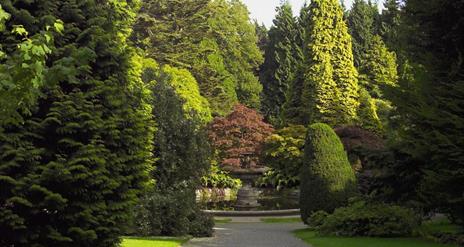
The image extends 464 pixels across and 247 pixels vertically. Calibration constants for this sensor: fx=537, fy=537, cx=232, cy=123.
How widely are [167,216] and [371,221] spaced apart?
5.65 m

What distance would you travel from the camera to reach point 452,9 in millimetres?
11305

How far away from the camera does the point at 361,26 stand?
49.8 meters

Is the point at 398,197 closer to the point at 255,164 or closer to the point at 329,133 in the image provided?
the point at 329,133

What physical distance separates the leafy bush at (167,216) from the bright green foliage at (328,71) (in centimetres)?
1942

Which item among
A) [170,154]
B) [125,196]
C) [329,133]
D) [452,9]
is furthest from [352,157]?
[125,196]

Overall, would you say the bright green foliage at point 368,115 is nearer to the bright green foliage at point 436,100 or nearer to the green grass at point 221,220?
the green grass at point 221,220

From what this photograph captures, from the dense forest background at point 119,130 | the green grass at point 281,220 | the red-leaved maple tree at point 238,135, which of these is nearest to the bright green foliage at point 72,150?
the dense forest background at point 119,130

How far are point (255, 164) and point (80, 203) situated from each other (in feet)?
78.4

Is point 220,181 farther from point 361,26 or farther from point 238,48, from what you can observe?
point 361,26

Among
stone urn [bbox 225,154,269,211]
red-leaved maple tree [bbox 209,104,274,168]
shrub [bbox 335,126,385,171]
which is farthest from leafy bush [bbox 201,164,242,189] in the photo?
shrub [bbox 335,126,385,171]

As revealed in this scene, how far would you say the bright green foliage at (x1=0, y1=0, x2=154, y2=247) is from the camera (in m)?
7.74

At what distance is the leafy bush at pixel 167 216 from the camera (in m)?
15.0

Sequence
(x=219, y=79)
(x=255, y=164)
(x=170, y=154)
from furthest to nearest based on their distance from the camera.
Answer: (x=219, y=79), (x=255, y=164), (x=170, y=154)

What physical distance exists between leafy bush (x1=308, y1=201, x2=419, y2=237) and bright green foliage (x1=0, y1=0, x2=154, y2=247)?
296 inches
